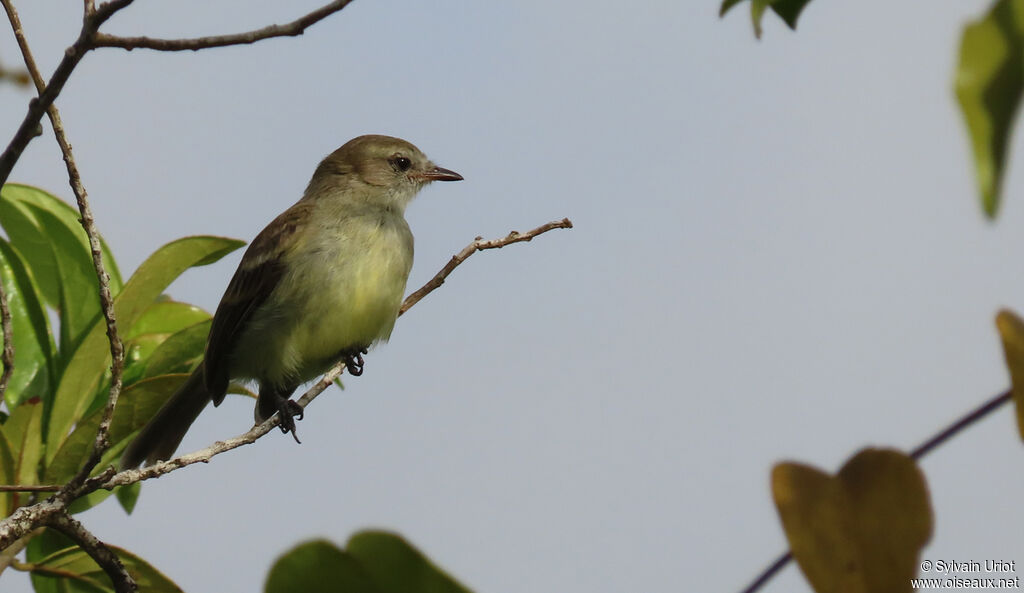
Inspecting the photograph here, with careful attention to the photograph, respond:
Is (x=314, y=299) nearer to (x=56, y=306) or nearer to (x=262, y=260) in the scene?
(x=262, y=260)

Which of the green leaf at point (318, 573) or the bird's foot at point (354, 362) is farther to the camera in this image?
the bird's foot at point (354, 362)

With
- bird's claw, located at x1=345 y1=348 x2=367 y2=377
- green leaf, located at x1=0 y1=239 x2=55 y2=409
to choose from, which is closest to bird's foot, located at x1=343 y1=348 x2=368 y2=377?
bird's claw, located at x1=345 y1=348 x2=367 y2=377

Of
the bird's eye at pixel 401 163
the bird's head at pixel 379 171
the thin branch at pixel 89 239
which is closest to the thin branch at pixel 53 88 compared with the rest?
the thin branch at pixel 89 239

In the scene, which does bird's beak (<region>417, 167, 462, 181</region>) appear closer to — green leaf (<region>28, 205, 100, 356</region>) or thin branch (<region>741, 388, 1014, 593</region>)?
green leaf (<region>28, 205, 100, 356</region>)

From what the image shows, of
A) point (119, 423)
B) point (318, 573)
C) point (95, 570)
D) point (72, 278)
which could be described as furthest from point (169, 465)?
point (318, 573)

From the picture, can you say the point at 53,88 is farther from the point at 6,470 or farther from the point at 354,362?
the point at 354,362

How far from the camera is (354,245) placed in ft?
20.1

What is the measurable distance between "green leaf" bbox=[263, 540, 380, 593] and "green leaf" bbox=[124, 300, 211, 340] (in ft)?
13.2

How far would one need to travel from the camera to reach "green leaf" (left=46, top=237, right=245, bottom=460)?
4309 millimetres

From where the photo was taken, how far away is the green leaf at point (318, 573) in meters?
0.92

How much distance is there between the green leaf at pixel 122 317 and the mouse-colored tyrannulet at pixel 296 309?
1.05 m

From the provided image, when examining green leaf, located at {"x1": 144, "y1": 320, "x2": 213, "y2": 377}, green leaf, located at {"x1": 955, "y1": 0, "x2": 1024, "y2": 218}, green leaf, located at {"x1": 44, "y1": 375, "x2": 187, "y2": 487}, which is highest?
green leaf, located at {"x1": 144, "y1": 320, "x2": 213, "y2": 377}

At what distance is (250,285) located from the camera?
619cm

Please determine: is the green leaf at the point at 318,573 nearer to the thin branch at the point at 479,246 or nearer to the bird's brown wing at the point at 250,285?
the thin branch at the point at 479,246
